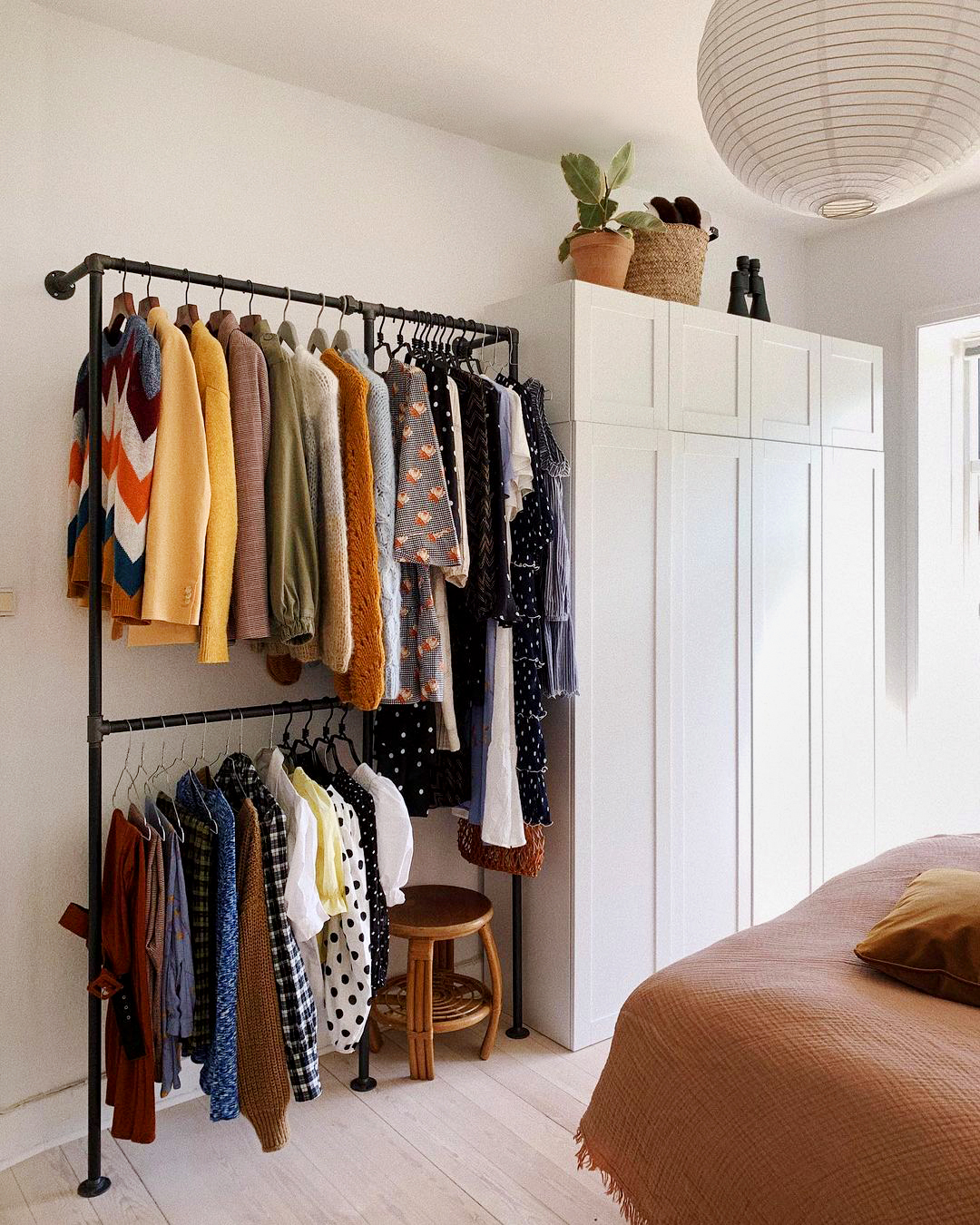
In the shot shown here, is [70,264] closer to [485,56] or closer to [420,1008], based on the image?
[485,56]

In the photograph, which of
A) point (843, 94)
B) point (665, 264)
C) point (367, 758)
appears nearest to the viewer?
point (843, 94)

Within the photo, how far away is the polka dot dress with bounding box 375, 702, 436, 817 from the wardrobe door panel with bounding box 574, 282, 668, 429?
0.90 meters

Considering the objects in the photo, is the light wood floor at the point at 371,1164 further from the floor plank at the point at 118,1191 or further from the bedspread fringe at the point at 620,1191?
the bedspread fringe at the point at 620,1191

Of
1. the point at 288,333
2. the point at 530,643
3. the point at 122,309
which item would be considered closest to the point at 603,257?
the point at 288,333

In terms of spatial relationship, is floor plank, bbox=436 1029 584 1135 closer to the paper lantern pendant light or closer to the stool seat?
the stool seat

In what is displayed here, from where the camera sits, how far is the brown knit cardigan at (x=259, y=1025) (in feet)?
6.88

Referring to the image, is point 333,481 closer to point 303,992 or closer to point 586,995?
point 303,992

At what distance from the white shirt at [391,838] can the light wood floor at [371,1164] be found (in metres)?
0.52

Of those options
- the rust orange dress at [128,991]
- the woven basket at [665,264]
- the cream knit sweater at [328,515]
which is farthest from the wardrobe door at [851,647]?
the rust orange dress at [128,991]

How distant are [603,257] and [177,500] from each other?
1485mm

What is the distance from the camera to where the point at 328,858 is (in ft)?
7.26

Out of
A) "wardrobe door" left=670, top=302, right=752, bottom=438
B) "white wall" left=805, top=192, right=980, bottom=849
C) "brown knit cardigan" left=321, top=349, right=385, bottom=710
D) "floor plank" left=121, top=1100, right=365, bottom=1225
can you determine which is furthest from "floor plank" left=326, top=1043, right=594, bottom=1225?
"white wall" left=805, top=192, right=980, bottom=849

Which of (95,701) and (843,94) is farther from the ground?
(843,94)

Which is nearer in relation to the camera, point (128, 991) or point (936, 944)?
point (936, 944)
